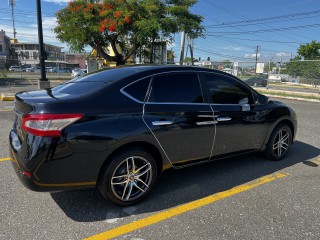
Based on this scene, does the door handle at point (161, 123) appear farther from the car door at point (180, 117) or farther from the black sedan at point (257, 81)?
the black sedan at point (257, 81)

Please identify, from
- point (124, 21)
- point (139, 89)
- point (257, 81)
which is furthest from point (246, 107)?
A: point (257, 81)

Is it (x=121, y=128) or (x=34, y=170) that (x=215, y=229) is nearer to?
(x=121, y=128)

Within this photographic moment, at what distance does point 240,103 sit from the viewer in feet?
13.0

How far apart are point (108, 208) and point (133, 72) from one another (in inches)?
63.3

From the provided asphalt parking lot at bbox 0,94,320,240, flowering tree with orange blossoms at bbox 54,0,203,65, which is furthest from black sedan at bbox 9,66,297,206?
flowering tree with orange blossoms at bbox 54,0,203,65

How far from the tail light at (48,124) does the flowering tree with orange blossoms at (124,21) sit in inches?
550

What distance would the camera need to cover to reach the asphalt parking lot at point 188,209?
2.65 metres

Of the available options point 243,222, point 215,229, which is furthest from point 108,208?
point 243,222

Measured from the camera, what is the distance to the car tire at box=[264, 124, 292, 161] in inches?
177

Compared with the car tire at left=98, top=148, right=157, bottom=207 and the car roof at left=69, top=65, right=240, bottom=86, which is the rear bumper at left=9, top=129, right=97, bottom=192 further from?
the car roof at left=69, top=65, right=240, bottom=86

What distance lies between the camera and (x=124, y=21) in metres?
16.1

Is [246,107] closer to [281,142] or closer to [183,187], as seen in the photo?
[281,142]

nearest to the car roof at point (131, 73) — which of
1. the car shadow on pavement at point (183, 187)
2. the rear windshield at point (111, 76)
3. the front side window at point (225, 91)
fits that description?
the rear windshield at point (111, 76)

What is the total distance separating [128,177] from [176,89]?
1.22 metres
